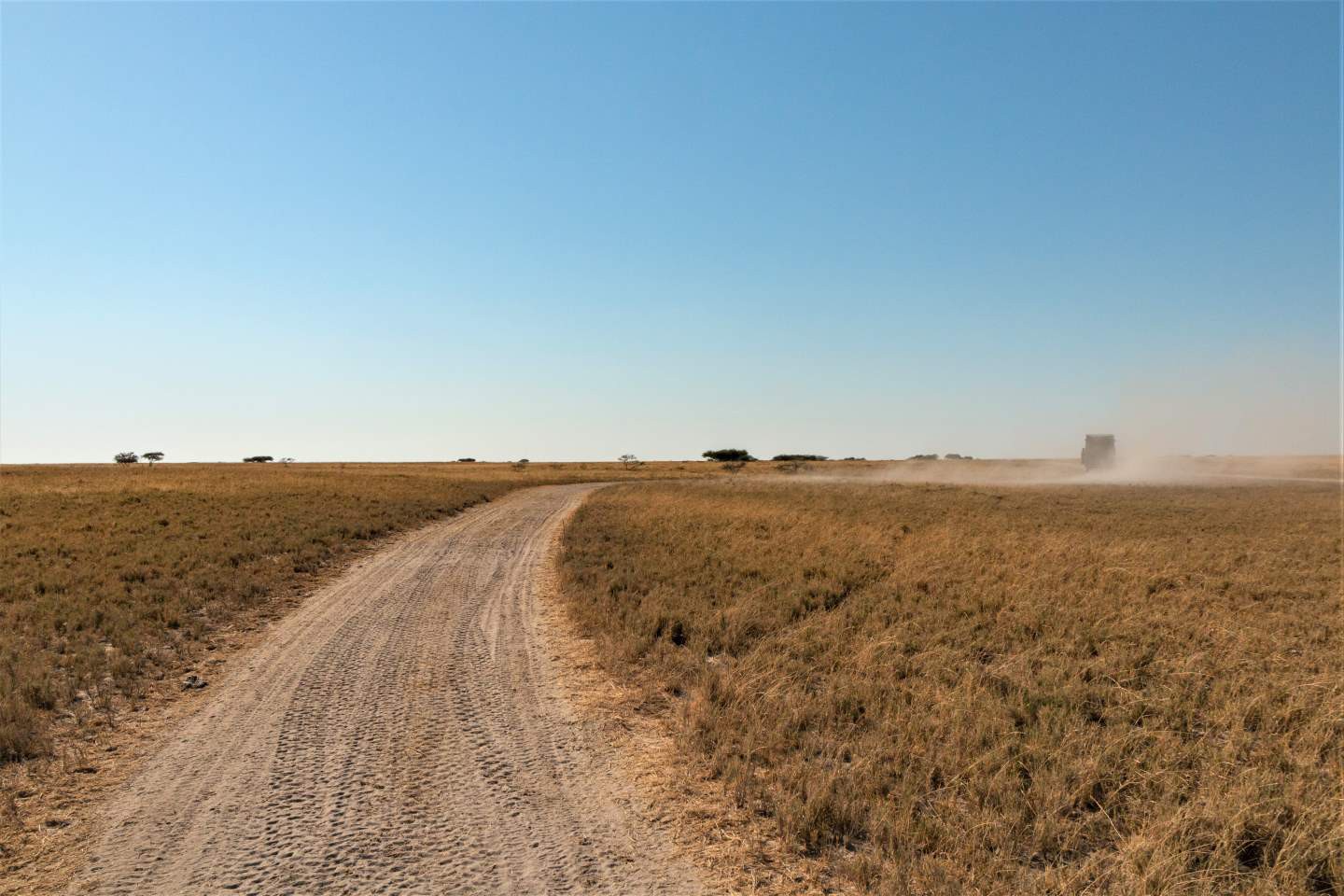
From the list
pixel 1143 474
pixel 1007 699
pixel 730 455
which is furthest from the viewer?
pixel 730 455

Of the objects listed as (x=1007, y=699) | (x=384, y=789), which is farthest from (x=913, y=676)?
(x=384, y=789)

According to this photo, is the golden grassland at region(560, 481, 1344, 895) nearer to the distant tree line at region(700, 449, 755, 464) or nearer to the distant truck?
the distant truck

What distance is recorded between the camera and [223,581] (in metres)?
14.4

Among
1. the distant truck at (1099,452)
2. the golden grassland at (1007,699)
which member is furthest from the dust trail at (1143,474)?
the golden grassland at (1007,699)

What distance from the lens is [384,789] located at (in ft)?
18.7

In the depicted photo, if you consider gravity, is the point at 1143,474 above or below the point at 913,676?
above

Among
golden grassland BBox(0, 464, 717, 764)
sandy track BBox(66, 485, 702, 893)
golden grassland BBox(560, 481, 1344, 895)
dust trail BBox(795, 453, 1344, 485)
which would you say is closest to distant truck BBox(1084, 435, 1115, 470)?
dust trail BBox(795, 453, 1344, 485)

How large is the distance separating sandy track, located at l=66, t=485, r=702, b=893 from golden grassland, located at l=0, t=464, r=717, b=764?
58.4 inches

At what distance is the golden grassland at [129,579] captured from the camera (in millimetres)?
8367

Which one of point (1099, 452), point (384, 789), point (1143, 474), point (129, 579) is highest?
point (1099, 452)

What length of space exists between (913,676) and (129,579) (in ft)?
52.3

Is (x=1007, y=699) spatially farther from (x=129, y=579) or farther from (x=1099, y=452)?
(x=1099, y=452)

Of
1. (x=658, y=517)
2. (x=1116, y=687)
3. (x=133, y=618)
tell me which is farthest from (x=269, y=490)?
(x=1116, y=687)

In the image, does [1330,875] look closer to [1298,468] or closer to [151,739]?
[151,739]
